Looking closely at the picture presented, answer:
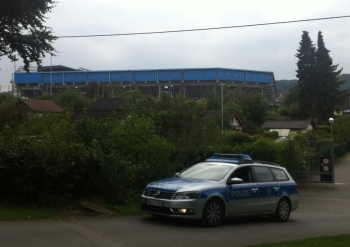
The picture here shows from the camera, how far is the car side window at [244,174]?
1302 cm

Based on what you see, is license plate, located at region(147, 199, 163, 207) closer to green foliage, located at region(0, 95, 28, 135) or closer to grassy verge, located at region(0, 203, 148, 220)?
grassy verge, located at region(0, 203, 148, 220)

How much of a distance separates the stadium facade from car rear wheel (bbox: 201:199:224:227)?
273ft

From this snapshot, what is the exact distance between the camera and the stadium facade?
97125mm

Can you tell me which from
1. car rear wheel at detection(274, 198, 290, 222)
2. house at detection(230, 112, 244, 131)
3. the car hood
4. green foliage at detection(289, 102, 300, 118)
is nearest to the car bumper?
the car hood

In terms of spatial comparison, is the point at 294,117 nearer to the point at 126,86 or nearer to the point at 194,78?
the point at 194,78

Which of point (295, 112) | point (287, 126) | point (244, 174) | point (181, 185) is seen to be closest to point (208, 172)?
point (244, 174)

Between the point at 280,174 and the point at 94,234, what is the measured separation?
6142 millimetres

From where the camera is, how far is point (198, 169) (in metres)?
13.4

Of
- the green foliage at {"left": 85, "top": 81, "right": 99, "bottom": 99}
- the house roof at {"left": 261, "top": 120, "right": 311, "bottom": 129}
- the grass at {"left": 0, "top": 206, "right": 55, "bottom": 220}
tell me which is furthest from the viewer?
the green foliage at {"left": 85, "top": 81, "right": 99, "bottom": 99}

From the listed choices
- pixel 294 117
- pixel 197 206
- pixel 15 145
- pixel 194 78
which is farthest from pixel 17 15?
pixel 194 78

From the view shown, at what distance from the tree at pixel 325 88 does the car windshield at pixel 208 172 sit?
6667 centimetres

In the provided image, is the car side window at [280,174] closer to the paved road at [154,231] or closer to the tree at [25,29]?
the paved road at [154,231]

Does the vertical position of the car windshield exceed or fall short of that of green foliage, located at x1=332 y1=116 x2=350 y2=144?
it falls short

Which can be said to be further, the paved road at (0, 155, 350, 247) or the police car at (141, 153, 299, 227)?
the police car at (141, 153, 299, 227)
